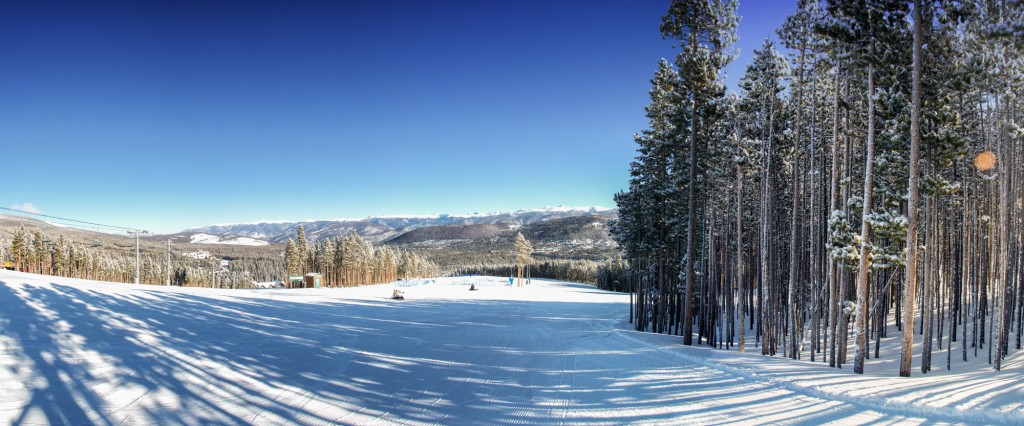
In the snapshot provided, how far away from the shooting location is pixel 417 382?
834 cm

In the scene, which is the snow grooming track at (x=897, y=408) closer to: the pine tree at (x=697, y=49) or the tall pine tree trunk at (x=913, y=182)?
the tall pine tree trunk at (x=913, y=182)

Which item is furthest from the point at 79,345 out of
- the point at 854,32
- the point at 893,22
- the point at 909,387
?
the point at 893,22

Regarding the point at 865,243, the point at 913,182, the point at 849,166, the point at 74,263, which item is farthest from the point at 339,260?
the point at 913,182

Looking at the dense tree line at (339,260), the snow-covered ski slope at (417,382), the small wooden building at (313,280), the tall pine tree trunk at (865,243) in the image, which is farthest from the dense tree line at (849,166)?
the dense tree line at (339,260)

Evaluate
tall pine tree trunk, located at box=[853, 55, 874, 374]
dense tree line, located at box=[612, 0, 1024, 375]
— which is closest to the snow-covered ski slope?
tall pine tree trunk, located at box=[853, 55, 874, 374]

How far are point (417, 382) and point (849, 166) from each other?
12.9m

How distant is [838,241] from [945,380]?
323cm

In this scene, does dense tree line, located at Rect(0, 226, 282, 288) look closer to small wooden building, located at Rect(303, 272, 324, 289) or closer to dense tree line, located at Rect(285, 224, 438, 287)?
dense tree line, located at Rect(285, 224, 438, 287)

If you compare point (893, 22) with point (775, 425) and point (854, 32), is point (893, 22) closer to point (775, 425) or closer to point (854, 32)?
point (854, 32)

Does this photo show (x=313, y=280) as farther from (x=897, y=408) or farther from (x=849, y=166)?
(x=897, y=408)

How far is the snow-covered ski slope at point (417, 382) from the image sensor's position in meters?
6.25

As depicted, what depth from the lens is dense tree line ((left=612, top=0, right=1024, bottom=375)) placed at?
905cm

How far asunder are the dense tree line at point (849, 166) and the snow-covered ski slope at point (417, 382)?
8.66 feet

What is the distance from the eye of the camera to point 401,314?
22781 mm
